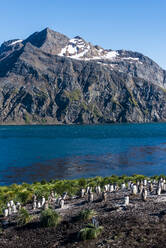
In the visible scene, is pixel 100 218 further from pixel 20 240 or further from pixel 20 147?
pixel 20 147

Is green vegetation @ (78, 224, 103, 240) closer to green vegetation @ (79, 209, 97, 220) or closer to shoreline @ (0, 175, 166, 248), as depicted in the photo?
shoreline @ (0, 175, 166, 248)

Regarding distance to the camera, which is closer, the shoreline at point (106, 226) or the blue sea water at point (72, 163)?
the shoreline at point (106, 226)

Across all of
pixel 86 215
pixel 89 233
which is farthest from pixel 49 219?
pixel 89 233

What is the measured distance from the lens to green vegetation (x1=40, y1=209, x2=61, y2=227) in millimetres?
30703

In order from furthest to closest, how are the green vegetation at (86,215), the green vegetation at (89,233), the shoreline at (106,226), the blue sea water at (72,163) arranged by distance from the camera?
the blue sea water at (72,163) < the green vegetation at (86,215) < the green vegetation at (89,233) < the shoreline at (106,226)

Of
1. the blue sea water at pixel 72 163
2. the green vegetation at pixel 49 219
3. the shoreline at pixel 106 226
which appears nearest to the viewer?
the shoreline at pixel 106 226

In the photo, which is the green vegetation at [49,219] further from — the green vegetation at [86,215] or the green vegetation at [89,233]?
the green vegetation at [89,233]

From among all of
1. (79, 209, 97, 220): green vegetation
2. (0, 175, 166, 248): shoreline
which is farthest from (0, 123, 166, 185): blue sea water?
(79, 209, 97, 220): green vegetation

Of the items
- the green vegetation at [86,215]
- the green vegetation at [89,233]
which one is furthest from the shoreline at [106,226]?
the green vegetation at [86,215]

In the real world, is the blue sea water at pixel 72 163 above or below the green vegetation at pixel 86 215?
below

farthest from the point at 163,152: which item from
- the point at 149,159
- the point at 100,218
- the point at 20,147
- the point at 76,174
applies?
the point at 100,218

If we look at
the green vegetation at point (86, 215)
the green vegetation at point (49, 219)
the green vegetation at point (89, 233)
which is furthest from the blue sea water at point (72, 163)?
the green vegetation at point (89, 233)

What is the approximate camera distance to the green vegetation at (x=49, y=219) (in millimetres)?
30703

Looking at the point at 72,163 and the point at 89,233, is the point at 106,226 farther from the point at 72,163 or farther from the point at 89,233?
the point at 72,163
